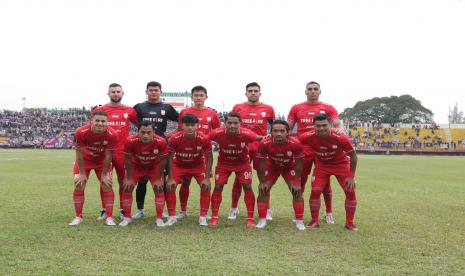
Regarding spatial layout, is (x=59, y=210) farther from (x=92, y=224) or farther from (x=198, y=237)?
(x=198, y=237)

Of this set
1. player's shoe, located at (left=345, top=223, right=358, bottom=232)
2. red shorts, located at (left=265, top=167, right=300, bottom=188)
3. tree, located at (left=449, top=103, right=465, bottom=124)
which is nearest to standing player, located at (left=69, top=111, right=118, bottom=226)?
red shorts, located at (left=265, top=167, right=300, bottom=188)

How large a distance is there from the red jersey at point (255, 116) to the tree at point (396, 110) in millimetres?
72251

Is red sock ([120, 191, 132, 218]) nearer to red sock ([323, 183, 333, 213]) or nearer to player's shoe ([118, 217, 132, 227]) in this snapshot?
player's shoe ([118, 217, 132, 227])

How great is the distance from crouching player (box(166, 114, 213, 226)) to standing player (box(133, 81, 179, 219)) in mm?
772

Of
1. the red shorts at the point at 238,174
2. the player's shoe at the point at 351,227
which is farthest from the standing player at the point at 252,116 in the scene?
the player's shoe at the point at 351,227

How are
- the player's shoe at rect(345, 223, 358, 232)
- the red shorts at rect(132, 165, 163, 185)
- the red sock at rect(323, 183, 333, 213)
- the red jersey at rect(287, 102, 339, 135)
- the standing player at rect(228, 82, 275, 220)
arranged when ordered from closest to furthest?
the player's shoe at rect(345, 223, 358, 232) < the red shorts at rect(132, 165, 163, 185) < the red sock at rect(323, 183, 333, 213) < the red jersey at rect(287, 102, 339, 135) < the standing player at rect(228, 82, 275, 220)

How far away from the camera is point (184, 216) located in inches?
279

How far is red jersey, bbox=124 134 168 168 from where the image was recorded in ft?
→ 20.6

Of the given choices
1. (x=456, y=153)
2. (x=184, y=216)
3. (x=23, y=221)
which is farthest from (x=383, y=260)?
(x=456, y=153)

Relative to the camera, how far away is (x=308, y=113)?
7059 mm

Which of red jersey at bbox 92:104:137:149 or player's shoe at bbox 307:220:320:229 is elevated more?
red jersey at bbox 92:104:137:149

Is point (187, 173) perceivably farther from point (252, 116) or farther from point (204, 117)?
point (252, 116)

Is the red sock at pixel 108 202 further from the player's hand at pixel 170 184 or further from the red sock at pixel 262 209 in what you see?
the red sock at pixel 262 209

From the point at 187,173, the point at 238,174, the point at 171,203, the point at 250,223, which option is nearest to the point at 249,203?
the point at 250,223
